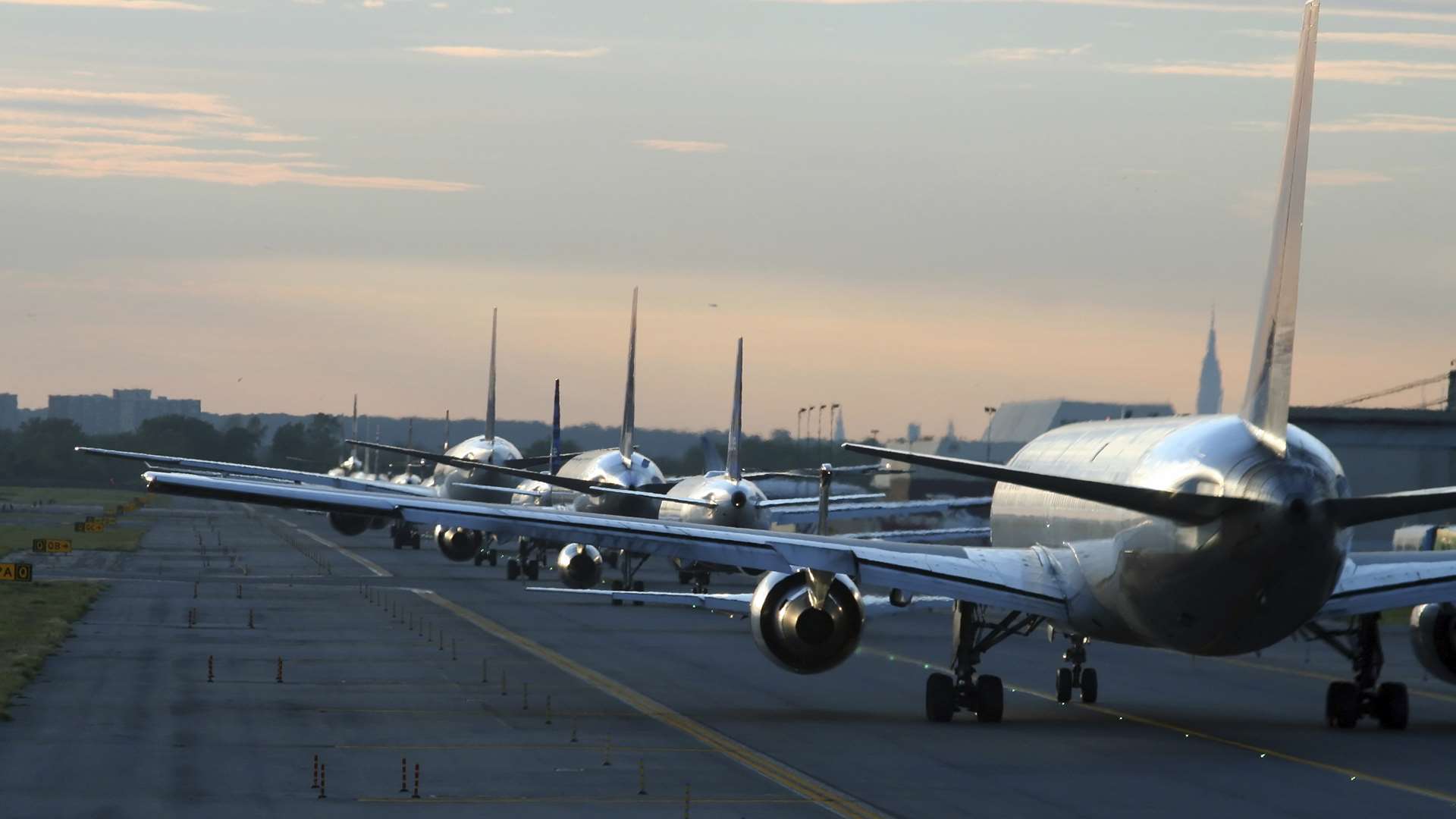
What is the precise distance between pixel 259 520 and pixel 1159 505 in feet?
537

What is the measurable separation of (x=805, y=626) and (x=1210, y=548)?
7.12 meters

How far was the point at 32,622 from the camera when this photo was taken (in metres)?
52.2

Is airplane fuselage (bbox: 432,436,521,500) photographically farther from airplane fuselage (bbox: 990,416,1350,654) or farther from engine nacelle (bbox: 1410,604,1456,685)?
airplane fuselage (bbox: 990,416,1350,654)

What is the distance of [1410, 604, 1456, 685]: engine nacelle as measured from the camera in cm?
3456

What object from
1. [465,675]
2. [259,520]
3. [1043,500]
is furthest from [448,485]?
[259,520]

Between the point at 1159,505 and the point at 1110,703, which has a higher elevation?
the point at 1159,505

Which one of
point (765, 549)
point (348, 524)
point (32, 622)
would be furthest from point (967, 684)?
point (348, 524)

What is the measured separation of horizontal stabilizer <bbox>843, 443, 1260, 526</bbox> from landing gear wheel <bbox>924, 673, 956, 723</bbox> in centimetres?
635

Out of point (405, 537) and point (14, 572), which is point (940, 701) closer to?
point (14, 572)

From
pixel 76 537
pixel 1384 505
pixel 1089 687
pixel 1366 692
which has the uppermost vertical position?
pixel 1384 505

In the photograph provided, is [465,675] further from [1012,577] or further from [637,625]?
[637,625]

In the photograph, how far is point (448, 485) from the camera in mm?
100625

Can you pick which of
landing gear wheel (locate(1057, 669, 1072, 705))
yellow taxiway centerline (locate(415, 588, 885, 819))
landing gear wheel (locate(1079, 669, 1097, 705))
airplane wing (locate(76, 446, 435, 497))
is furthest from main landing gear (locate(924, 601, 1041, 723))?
airplane wing (locate(76, 446, 435, 497))

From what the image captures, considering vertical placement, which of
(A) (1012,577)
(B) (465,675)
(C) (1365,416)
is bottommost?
(B) (465,675)
